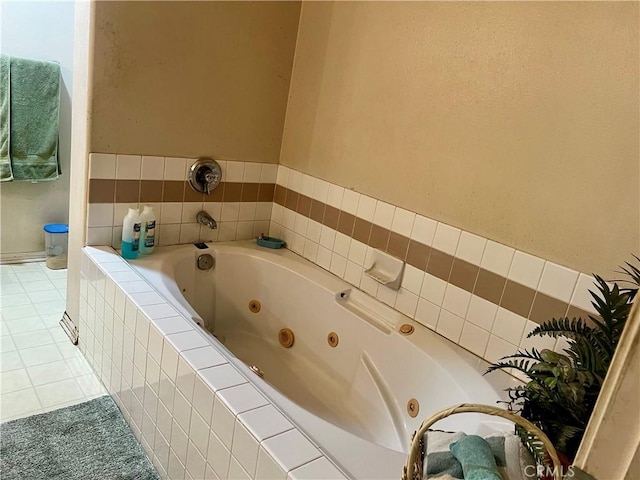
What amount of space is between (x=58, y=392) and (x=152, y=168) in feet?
3.30

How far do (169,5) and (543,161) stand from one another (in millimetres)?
1588

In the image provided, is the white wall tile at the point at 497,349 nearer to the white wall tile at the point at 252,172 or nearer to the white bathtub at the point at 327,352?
the white bathtub at the point at 327,352

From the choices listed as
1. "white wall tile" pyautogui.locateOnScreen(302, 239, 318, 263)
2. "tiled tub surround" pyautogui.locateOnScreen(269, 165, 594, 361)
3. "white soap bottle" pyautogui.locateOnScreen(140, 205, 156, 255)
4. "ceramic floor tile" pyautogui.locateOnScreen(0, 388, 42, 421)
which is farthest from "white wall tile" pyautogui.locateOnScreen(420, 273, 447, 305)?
"ceramic floor tile" pyautogui.locateOnScreen(0, 388, 42, 421)

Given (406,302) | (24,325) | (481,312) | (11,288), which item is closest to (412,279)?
(406,302)

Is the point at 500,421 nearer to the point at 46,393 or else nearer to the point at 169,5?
the point at 46,393

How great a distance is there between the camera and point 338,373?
2.01 m

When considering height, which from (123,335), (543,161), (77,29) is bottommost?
(123,335)

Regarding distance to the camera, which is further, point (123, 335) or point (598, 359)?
point (123, 335)

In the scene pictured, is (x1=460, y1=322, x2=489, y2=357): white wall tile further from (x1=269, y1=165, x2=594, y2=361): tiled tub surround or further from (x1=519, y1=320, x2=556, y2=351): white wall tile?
(x1=519, y1=320, x2=556, y2=351): white wall tile

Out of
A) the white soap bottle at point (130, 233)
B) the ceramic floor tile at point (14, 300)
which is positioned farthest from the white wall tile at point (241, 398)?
the ceramic floor tile at point (14, 300)

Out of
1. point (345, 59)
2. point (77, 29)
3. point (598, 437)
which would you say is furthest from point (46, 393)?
point (598, 437)

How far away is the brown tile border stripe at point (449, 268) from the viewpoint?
1492 mm

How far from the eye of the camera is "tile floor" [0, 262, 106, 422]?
1.83 meters

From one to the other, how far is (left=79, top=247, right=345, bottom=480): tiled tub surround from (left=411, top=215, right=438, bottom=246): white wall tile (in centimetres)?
89
